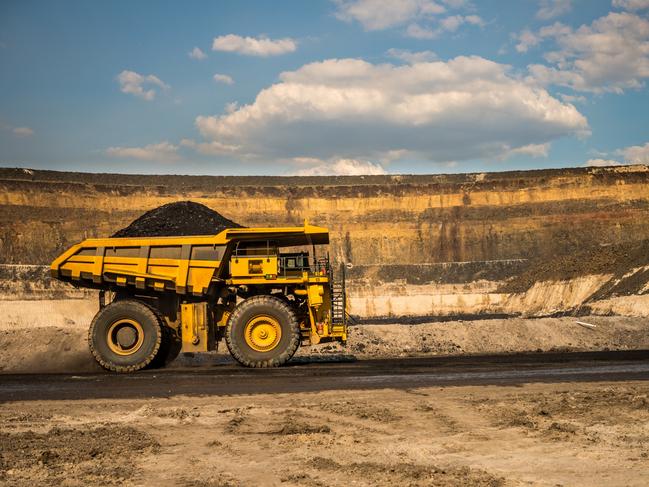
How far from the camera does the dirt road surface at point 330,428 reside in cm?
765

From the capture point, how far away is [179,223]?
2809cm

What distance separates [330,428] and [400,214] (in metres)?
66.0

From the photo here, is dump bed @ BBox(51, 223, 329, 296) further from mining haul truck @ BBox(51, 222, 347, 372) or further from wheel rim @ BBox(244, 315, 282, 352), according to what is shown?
wheel rim @ BBox(244, 315, 282, 352)

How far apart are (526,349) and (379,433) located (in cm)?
1339

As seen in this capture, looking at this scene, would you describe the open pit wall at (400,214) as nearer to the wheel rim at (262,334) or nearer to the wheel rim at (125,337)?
the wheel rim at (262,334)

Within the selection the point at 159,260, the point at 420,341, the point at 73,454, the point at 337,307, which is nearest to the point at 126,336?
the point at 159,260

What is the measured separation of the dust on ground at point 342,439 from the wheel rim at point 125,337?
395 cm

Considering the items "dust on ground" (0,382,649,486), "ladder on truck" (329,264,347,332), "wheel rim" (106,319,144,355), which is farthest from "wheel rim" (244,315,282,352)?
"dust on ground" (0,382,649,486)

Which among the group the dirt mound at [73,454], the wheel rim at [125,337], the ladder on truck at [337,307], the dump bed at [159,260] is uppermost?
the dump bed at [159,260]

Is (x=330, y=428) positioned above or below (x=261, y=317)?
below

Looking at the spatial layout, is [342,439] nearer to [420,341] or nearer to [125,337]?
[125,337]

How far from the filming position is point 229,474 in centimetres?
769

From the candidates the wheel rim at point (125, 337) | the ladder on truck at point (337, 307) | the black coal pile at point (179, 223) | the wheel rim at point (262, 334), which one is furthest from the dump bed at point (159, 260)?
the black coal pile at point (179, 223)

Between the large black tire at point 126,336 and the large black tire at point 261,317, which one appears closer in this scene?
the large black tire at point 261,317
